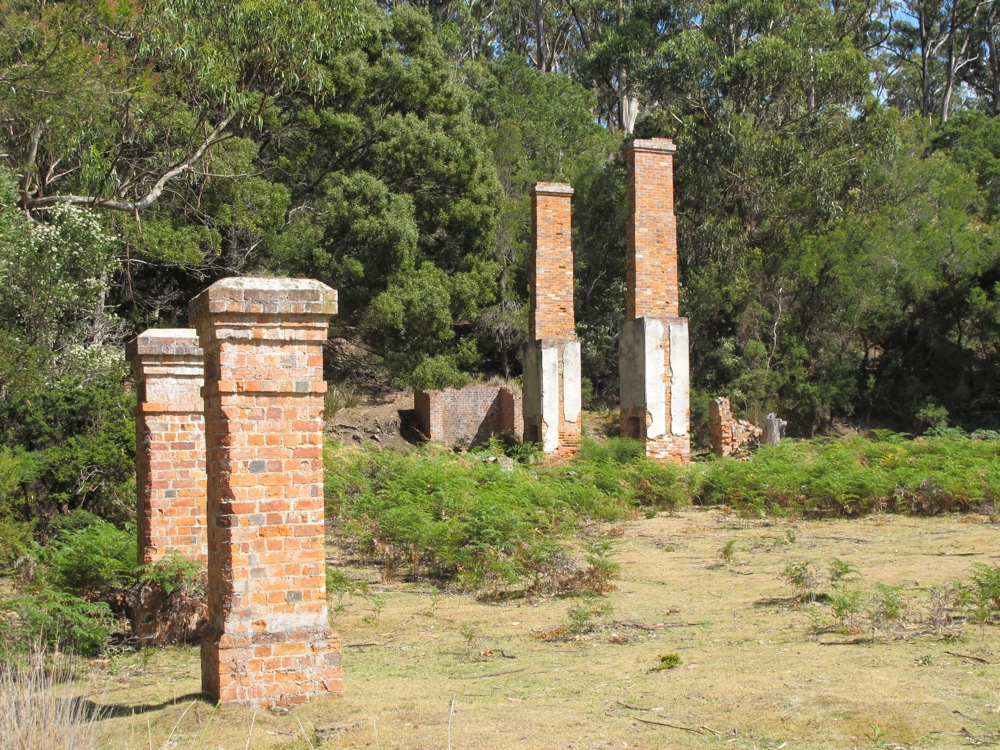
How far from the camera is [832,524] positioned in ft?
40.0

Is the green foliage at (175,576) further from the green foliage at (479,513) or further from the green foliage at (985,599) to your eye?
the green foliage at (985,599)

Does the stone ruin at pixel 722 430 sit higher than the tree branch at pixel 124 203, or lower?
lower

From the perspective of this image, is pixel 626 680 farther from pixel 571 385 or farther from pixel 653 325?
pixel 571 385

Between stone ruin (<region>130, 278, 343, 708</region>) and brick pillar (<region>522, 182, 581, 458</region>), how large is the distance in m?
13.5

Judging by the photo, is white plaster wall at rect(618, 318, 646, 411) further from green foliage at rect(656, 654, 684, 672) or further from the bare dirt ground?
green foliage at rect(656, 654, 684, 672)

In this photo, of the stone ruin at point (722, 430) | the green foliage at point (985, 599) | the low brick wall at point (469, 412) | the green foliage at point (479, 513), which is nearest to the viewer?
the green foliage at point (985, 599)

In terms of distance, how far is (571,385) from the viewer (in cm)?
1922

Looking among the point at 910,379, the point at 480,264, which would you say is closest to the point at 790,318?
the point at 910,379

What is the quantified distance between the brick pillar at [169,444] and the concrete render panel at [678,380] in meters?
11.5

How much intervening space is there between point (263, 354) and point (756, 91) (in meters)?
23.7

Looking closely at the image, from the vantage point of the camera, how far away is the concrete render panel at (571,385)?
1912cm

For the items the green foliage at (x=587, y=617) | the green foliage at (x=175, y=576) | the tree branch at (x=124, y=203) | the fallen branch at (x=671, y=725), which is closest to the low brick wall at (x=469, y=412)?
the tree branch at (x=124, y=203)

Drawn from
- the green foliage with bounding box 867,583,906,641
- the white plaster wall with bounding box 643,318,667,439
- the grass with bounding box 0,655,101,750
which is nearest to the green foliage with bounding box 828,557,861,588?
the green foliage with bounding box 867,583,906,641

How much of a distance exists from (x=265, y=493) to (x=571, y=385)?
555 inches
